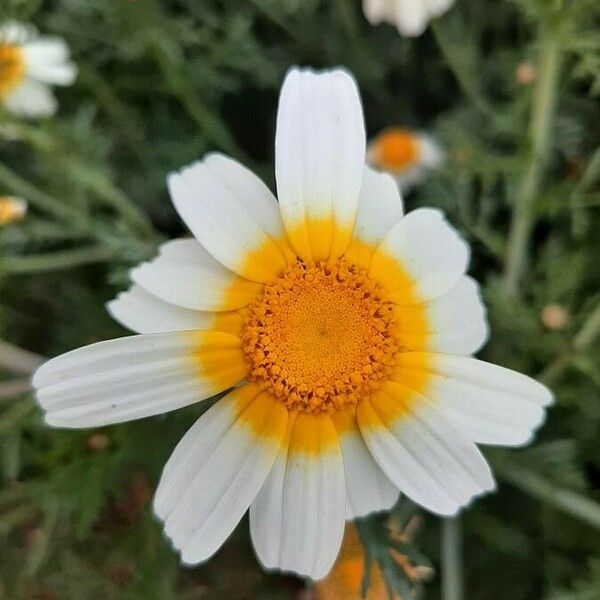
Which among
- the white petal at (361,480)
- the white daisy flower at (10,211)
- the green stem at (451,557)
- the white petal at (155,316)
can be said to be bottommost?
the green stem at (451,557)

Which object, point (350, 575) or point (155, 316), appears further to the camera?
point (350, 575)

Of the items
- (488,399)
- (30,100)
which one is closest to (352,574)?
(488,399)

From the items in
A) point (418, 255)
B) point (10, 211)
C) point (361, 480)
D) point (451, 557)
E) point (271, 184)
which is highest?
point (418, 255)

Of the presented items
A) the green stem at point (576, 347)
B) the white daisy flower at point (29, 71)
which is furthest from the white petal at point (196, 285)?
the white daisy flower at point (29, 71)

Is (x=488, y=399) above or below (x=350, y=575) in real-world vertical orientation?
above

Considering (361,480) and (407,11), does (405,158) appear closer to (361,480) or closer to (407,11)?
(407,11)

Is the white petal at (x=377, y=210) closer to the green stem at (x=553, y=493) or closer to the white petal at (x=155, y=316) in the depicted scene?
the white petal at (x=155, y=316)

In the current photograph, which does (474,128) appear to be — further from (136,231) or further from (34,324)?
(34,324)
